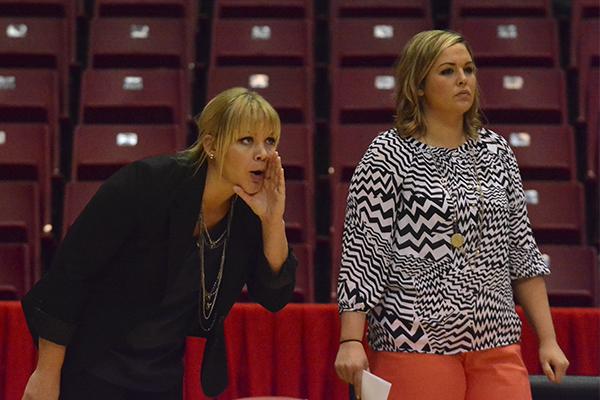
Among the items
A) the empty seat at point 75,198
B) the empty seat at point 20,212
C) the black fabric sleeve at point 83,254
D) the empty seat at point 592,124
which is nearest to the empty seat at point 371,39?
the empty seat at point 592,124

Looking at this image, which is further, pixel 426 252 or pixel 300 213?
pixel 300 213

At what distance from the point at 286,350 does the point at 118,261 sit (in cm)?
82

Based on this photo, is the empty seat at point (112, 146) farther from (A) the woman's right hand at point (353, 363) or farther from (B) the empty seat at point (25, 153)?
(A) the woman's right hand at point (353, 363)

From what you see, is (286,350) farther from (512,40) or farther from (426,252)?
(512,40)

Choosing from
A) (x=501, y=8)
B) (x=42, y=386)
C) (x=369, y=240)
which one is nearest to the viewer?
(x=42, y=386)

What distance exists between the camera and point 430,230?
1.15 meters

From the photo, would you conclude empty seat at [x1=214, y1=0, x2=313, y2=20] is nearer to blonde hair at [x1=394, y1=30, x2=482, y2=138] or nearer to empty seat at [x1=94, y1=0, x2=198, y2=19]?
empty seat at [x1=94, y1=0, x2=198, y2=19]

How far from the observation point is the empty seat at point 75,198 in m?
2.70

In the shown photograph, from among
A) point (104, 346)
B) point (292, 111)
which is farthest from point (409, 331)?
point (292, 111)

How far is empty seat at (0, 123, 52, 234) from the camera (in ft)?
9.33

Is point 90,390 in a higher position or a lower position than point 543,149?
lower

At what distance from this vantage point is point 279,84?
3057 mm

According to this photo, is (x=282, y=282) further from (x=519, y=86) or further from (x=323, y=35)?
(x=323, y=35)

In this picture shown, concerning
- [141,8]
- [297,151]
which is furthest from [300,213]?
[141,8]
